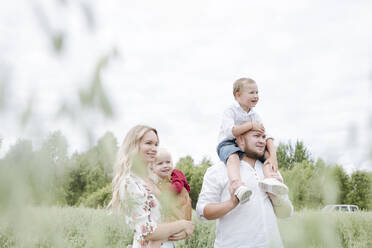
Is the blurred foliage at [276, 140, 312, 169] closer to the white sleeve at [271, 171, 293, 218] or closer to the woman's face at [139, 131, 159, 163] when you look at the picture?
the woman's face at [139, 131, 159, 163]

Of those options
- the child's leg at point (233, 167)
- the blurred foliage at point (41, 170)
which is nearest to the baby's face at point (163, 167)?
→ the child's leg at point (233, 167)

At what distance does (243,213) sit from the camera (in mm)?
2557

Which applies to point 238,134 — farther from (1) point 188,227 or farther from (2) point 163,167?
(1) point 188,227

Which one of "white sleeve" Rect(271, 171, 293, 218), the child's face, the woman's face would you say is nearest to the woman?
the woman's face

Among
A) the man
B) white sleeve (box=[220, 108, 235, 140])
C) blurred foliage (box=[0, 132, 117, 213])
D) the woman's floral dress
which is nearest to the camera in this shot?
blurred foliage (box=[0, 132, 117, 213])

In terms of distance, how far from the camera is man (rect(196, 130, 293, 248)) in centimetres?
245

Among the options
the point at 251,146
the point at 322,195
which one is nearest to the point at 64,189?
the point at 322,195

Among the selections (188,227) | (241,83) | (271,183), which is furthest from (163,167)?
(241,83)

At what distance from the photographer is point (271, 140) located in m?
3.03

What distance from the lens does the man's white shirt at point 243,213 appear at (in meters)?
2.46

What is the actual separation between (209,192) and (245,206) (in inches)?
12.0

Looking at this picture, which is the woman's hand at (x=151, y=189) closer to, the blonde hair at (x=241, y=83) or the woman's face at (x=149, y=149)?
the woman's face at (x=149, y=149)

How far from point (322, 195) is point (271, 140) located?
7.98ft

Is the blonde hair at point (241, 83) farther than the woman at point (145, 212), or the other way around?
the blonde hair at point (241, 83)
